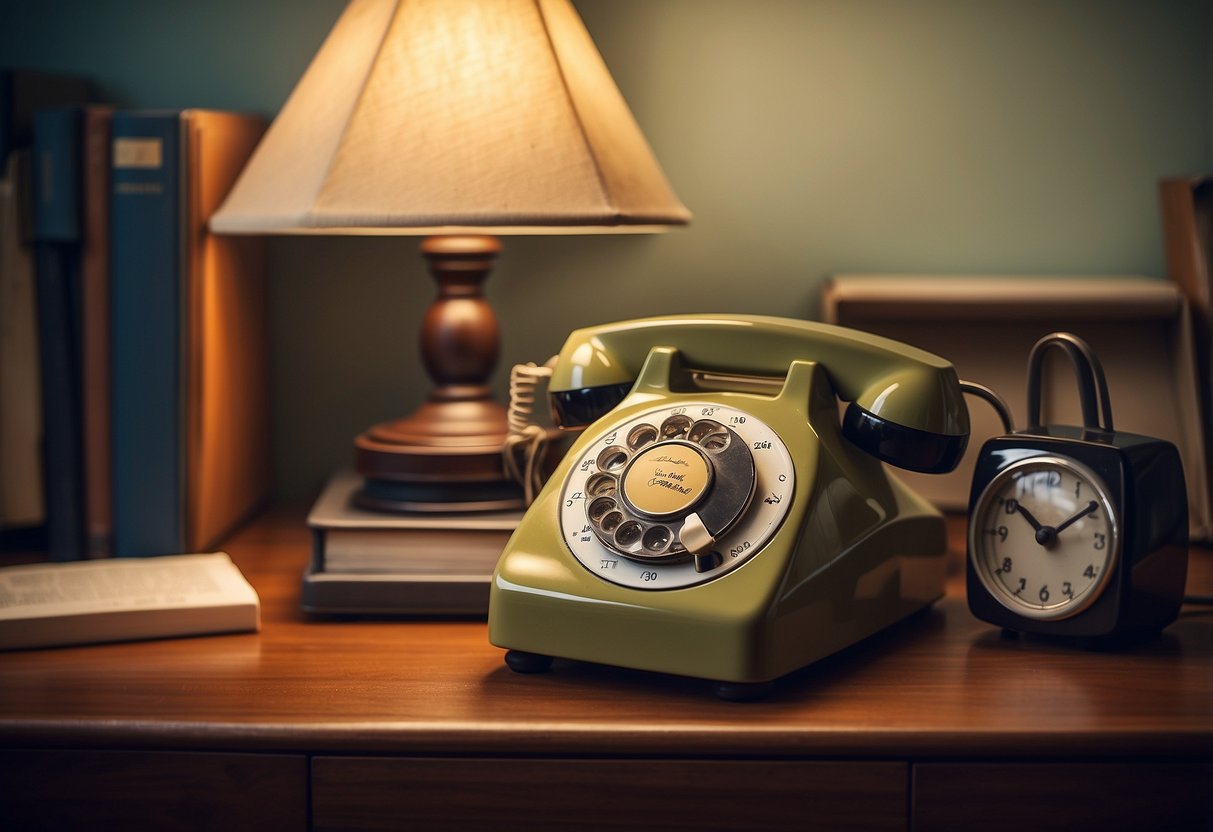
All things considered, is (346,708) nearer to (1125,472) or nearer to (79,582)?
(79,582)

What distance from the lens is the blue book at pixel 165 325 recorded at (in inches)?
41.5

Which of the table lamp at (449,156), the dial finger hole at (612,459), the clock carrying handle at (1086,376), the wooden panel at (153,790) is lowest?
the wooden panel at (153,790)

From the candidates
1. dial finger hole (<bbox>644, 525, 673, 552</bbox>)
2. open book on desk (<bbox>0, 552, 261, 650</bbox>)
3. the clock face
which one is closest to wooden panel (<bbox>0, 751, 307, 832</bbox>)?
open book on desk (<bbox>0, 552, 261, 650</bbox>)

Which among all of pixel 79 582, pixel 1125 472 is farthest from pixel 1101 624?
pixel 79 582

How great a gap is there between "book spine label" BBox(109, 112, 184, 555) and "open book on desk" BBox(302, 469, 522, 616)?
8.2 inches

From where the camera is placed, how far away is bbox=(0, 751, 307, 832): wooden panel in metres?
0.73

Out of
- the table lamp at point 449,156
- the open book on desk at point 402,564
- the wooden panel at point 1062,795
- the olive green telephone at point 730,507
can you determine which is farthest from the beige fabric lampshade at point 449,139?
the wooden panel at point 1062,795

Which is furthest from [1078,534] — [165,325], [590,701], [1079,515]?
[165,325]

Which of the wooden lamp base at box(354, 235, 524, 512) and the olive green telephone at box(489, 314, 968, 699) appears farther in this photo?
the wooden lamp base at box(354, 235, 524, 512)

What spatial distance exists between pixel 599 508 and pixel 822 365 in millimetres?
198

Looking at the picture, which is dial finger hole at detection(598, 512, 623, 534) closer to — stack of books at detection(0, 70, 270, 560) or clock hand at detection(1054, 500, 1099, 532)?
clock hand at detection(1054, 500, 1099, 532)

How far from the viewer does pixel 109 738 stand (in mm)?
723

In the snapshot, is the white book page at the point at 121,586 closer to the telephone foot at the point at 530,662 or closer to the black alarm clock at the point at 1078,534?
the telephone foot at the point at 530,662

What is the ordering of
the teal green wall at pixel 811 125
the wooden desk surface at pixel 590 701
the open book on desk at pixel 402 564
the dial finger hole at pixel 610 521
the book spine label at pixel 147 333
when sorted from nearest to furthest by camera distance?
1. the wooden desk surface at pixel 590 701
2. the dial finger hole at pixel 610 521
3. the open book on desk at pixel 402 564
4. the book spine label at pixel 147 333
5. the teal green wall at pixel 811 125
